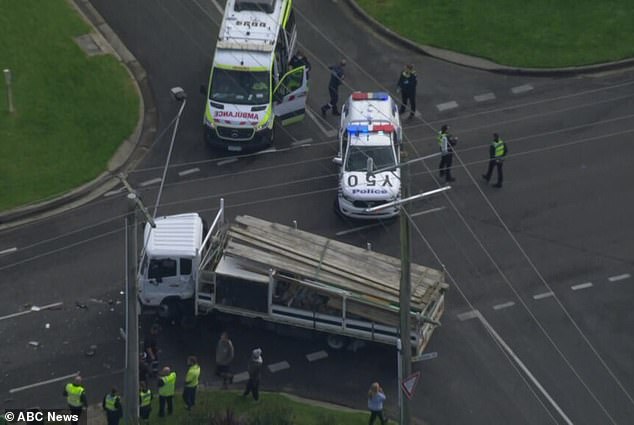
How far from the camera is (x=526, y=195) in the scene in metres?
36.9

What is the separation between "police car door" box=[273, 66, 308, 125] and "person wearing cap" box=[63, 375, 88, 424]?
39.6 ft

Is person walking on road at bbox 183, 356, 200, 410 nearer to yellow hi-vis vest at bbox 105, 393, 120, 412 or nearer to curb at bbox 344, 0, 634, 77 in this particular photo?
yellow hi-vis vest at bbox 105, 393, 120, 412

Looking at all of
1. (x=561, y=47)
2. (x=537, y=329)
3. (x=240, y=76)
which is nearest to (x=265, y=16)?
(x=240, y=76)

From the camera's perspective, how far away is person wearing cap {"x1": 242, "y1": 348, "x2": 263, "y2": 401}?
97.8ft

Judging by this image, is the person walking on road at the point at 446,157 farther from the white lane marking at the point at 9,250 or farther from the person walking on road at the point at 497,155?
the white lane marking at the point at 9,250

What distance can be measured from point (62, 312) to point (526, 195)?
12539 mm

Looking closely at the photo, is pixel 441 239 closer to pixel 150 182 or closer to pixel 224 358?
pixel 224 358

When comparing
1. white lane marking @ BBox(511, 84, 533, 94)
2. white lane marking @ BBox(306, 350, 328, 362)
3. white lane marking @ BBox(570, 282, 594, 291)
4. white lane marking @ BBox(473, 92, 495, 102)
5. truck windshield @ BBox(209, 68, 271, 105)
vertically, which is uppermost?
truck windshield @ BBox(209, 68, 271, 105)

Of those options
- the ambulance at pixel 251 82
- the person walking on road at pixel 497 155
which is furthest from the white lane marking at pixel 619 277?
the ambulance at pixel 251 82

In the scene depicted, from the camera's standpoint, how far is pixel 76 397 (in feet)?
95.9

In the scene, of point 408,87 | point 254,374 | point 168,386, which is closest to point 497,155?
point 408,87

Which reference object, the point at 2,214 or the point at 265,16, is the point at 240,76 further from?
the point at 2,214

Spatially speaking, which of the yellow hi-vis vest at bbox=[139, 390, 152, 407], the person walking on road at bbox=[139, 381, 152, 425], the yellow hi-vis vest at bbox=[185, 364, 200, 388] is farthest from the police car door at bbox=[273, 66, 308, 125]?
the yellow hi-vis vest at bbox=[139, 390, 152, 407]

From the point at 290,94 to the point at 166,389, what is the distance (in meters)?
12.0
